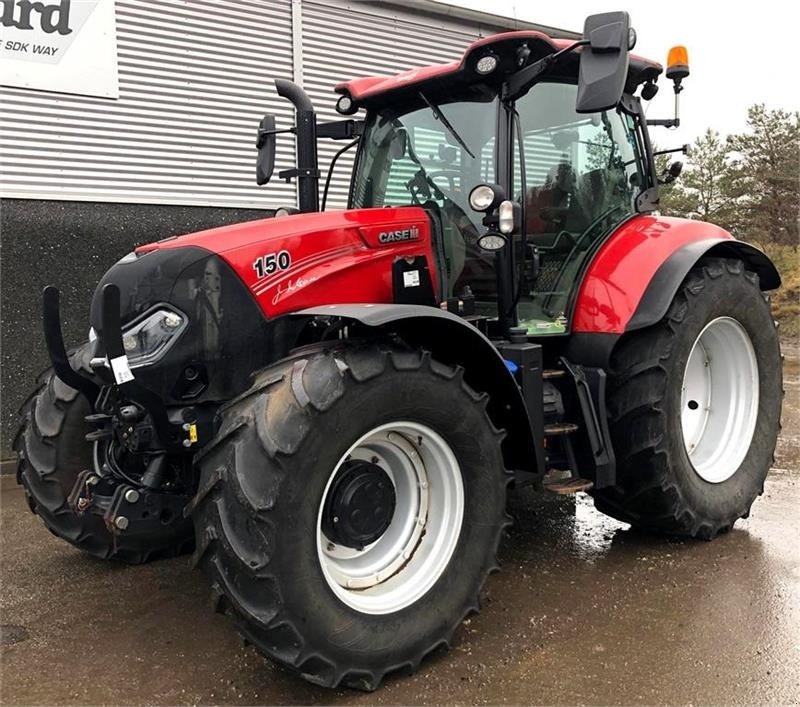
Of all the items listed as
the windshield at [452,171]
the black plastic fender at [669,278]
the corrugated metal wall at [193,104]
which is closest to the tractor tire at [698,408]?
the black plastic fender at [669,278]

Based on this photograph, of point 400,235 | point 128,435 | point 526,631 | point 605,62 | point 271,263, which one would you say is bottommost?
point 526,631

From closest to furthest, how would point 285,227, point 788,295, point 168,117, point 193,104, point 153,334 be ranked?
point 153,334, point 285,227, point 168,117, point 193,104, point 788,295

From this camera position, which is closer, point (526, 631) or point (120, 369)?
point (120, 369)

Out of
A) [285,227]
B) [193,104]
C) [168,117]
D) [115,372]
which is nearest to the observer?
[115,372]

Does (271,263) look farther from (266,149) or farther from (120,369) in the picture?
(266,149)

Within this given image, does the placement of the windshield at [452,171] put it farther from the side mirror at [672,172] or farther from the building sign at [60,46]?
the building sign at [60,46]

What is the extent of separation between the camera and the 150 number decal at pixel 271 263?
9.65ft

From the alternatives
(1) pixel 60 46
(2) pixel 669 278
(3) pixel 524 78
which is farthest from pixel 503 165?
(1) pixel 60 46

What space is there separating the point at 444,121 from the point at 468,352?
1224mm

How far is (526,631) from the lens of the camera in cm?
298

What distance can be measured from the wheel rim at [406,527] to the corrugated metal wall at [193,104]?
465cm

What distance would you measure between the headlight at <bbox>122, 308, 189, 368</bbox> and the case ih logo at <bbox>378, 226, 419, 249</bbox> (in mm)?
956

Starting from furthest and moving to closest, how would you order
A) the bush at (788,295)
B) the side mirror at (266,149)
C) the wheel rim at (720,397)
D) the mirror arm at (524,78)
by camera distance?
the bush at (788,295), the wheel rim at (720,397), the side mirror at (266,149), the mirror arm at (524,78)

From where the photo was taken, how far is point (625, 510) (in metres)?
3.79
